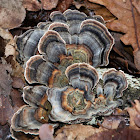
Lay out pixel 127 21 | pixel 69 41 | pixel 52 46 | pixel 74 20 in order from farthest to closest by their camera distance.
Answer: pixel 127 21 < pixel 74 20 < pixel 69 41 < pixel 52 46

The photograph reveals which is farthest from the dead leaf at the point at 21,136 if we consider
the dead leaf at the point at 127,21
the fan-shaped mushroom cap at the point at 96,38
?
the dead leaf at the point at 127,21

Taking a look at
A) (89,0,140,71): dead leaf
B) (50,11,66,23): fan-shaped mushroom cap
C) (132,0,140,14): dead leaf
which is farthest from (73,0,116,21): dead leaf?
(50,11,66,23): fan-shaped mushroom cap

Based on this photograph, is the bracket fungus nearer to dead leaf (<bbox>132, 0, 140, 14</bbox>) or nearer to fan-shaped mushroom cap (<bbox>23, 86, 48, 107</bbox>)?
fan-shaped mushroom cap (<bbox>23, 86, 48, 107</bbox>)

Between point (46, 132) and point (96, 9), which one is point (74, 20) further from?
point (46, 132)

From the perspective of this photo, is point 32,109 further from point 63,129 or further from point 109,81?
point 109,81

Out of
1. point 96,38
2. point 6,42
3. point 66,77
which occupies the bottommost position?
point 66,77

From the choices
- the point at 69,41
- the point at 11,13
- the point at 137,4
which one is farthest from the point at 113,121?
the point at 11,13

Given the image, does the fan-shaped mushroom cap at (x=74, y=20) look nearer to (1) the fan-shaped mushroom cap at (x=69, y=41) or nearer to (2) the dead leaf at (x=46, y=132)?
(1) the fan-shaped mushroom cap at (x=69, y=41)
